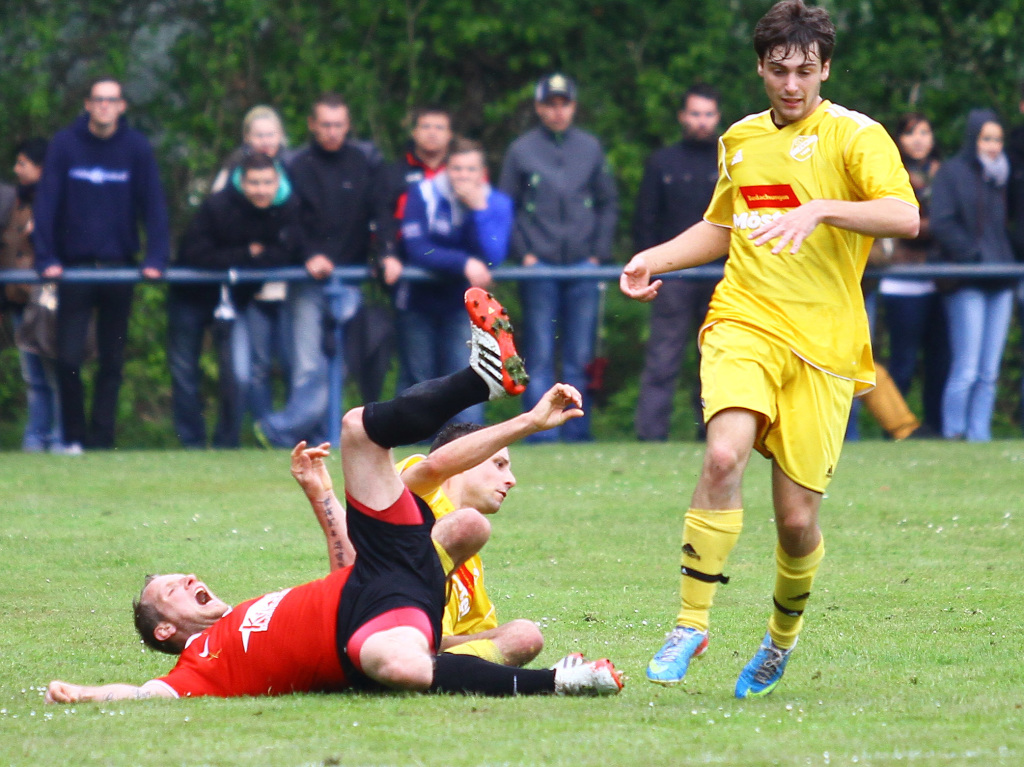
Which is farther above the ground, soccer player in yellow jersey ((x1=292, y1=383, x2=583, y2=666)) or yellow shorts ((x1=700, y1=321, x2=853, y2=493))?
yellow shorts ((x1=700, y1=321, x2=853, y2=493))

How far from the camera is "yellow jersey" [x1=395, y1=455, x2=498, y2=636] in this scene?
627cm

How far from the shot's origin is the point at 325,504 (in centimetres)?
642

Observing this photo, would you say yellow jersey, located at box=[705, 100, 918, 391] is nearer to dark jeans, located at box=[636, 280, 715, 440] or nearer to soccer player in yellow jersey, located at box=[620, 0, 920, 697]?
soccer player in yellow jersey, located at box=[620, 0, 920, 697]

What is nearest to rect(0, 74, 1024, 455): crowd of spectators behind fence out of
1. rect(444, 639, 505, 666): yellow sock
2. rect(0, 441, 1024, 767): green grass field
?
rect(0, 441, 1024, 767): green grass field

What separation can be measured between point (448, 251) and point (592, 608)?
5503 millimetres

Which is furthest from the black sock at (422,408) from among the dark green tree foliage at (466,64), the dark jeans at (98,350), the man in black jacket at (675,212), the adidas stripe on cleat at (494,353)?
the dark green tree foliage at (466,64)

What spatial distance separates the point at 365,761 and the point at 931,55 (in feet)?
47.3

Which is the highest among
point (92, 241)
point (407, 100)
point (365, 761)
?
point (407, 100)

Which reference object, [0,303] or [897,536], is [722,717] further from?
[0,303]

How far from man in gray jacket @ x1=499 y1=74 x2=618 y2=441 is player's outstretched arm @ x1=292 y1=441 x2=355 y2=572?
6.52m

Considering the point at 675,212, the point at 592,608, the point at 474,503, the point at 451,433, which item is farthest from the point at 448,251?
the point at 474,503

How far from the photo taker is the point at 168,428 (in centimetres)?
1515

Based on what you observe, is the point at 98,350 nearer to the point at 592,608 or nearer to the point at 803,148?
the point at 592,608

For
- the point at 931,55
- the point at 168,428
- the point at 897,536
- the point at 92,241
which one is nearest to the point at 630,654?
the point at 897,536
